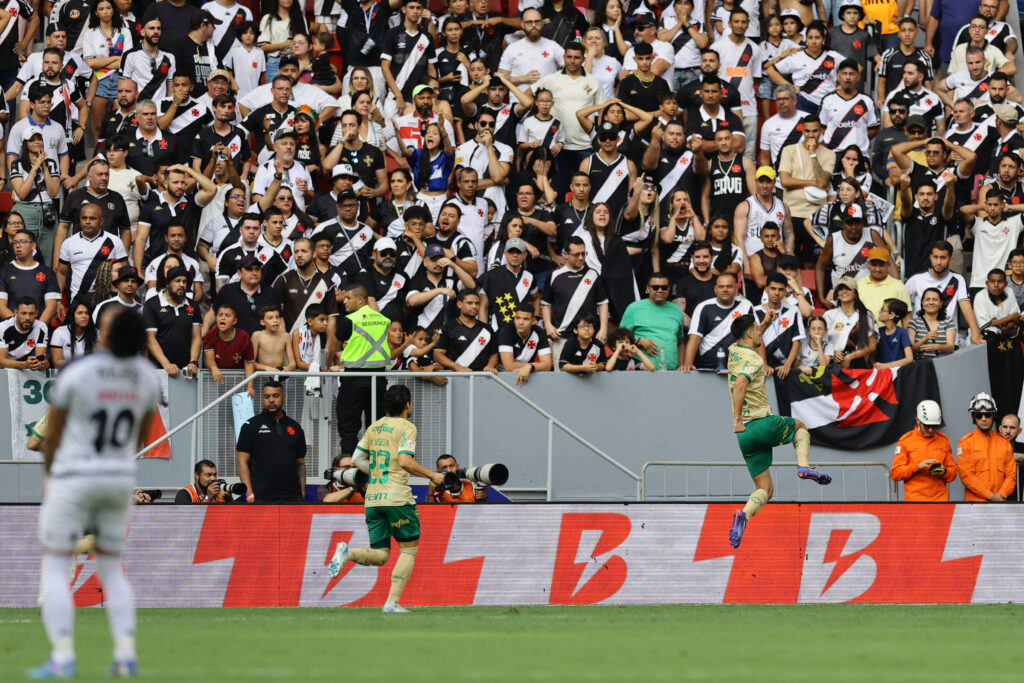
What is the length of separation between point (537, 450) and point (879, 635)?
694 cm

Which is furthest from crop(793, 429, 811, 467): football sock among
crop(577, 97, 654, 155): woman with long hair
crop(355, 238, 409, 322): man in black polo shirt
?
crop(577, 97, 654, 155): woman with long hair

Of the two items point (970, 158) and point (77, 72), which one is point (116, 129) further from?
point (970, 158)

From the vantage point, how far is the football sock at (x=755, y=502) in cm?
1445

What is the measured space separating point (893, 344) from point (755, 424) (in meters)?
4.76

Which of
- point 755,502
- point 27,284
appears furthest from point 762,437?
point 27,284

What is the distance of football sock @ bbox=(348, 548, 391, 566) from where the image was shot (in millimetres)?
13359

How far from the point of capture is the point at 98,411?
8.27 meters

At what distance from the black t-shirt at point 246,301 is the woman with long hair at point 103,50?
14.9 feet

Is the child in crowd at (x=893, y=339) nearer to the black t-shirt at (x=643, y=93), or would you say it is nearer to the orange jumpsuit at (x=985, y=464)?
the orange jumpsuit at (x=985, y=464)

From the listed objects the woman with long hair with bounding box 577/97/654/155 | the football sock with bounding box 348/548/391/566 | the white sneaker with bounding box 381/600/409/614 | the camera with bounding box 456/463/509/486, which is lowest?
the white sneaker with bounding box 381/600/409/614

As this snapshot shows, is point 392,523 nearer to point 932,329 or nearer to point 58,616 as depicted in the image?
point 58,616

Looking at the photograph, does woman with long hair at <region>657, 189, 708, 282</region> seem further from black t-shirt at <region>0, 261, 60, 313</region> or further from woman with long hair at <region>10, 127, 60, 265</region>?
woman with long hair at <region>10, 127, 60, 265</region>

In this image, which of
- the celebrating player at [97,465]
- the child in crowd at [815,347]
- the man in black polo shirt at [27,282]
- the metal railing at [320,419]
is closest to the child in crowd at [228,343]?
the metal railing at [320,419]

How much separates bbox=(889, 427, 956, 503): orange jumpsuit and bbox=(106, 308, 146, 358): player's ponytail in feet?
35.4
